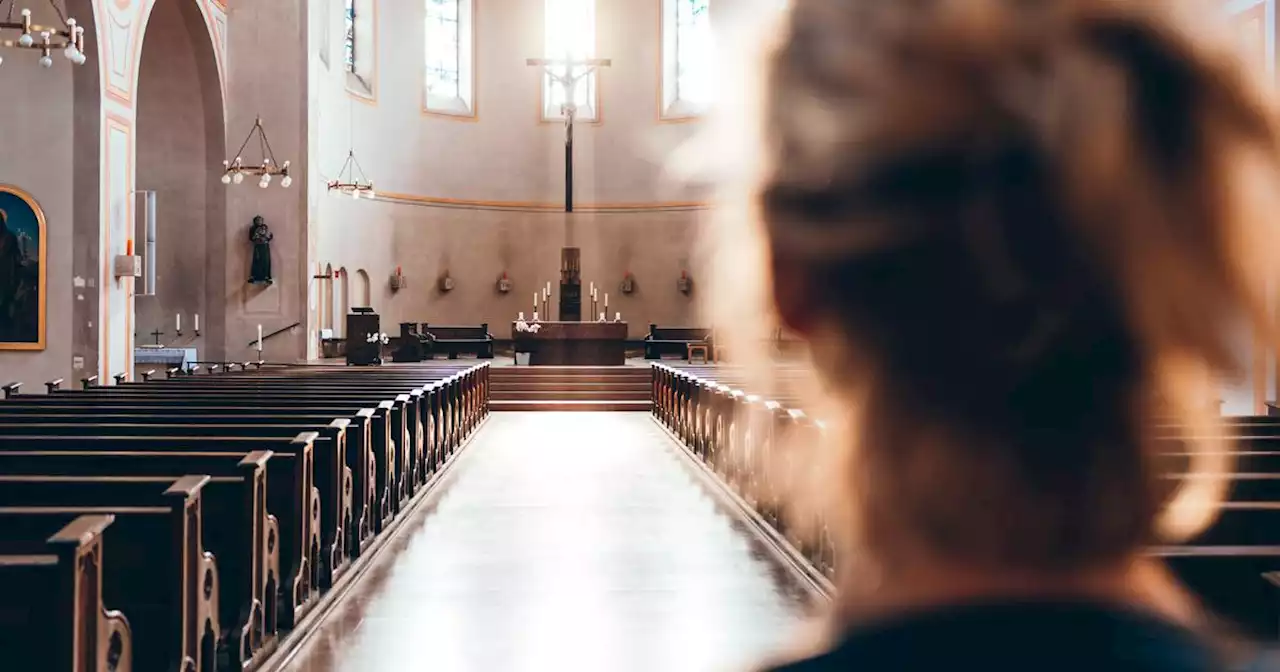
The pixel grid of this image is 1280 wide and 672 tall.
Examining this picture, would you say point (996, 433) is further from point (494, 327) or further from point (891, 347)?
point (494, 327)

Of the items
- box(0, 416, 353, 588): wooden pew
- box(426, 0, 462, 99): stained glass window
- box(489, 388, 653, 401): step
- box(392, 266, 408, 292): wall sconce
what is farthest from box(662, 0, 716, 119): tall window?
box(0, 416, 353, 588): wooden pew

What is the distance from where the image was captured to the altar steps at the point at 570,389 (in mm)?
14344

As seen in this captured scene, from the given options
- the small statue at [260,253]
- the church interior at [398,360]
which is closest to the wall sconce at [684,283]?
the church interior at [398,360]

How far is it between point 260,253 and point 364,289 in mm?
4175

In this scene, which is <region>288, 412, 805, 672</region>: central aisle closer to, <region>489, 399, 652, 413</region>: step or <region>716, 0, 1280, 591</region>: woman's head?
<region>716, 0, 1280, 591</region>: woman's head

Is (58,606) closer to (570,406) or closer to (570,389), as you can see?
(570,406)

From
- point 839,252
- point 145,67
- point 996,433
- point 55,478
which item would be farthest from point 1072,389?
point 145,67

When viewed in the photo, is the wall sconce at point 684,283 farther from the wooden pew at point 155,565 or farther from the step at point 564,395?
the wooden pew at point 155,565

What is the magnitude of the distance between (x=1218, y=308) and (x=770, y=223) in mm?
254

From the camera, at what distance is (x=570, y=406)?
46.7 ft

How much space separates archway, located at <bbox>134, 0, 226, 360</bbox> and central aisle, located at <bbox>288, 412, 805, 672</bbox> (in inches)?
391

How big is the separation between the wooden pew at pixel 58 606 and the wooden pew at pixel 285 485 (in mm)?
1579

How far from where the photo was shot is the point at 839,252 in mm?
583

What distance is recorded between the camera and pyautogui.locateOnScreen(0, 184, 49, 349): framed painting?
1053 cm
